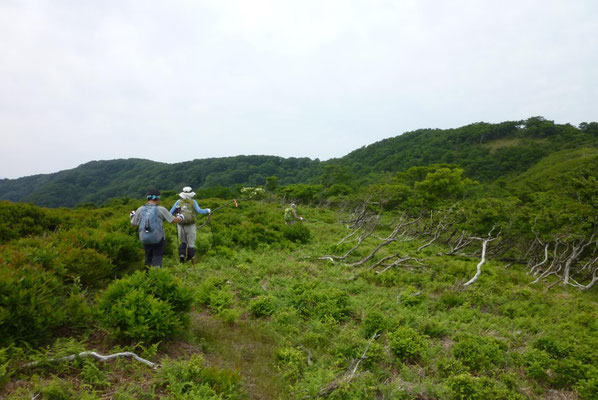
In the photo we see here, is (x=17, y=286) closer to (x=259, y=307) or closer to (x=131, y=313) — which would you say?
(x=131, y=313)

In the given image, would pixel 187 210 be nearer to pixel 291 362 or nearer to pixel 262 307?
pixel 262 307

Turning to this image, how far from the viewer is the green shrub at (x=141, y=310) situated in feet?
11.8

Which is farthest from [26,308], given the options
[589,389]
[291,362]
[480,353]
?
[589,389]

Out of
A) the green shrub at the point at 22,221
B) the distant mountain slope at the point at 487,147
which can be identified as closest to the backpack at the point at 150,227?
the green shrub at the point at 22,221

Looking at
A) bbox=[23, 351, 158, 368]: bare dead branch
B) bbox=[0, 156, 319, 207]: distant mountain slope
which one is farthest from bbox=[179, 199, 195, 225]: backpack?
bbox=[0, 156, 319, 207]: distant mountain slope

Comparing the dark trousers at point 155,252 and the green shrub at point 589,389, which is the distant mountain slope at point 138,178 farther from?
the green shrub at point 589,389

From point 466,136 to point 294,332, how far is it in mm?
87904

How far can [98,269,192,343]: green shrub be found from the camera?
3609 mm

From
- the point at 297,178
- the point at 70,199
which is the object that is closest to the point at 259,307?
the point at 297,178

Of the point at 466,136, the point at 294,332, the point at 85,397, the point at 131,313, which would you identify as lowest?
the point at 294,332

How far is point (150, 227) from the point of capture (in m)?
5.76

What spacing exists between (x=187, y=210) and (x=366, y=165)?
3027 inches

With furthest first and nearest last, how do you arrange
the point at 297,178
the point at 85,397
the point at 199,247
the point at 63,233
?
the point at 297,178 < the point at 199,247 < the point at 63,233 < the point at 85,397

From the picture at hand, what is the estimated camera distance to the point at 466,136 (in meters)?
76.6
